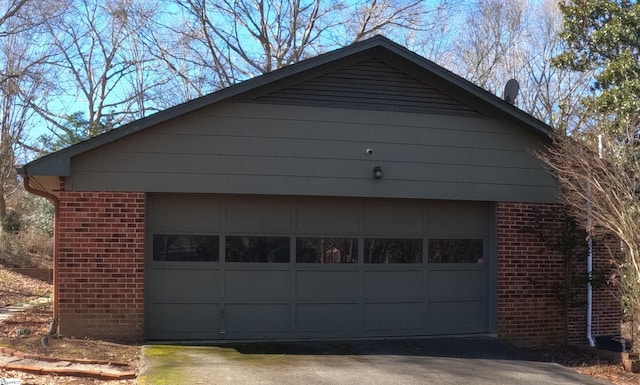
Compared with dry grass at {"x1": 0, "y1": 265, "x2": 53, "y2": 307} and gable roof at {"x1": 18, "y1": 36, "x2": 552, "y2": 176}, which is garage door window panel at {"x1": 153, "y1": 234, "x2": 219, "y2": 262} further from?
dry grass at {"x1": 0, "y1": 265, "x2": 53, "y2": 307}

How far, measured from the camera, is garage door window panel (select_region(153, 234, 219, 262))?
9062mm

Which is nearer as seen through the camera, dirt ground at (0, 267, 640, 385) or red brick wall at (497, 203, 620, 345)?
dirt ground at (0, 267, 640, 385)

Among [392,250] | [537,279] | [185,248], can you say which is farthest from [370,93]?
[537,279]

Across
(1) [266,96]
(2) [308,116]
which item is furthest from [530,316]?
(1) [266,96]

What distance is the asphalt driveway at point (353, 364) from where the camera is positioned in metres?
7.08

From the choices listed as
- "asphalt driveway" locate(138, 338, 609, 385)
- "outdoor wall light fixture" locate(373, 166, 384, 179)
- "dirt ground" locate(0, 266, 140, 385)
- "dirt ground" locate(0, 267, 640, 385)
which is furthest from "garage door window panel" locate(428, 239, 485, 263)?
"dirt ground" locate(0, 266, 140, 385)

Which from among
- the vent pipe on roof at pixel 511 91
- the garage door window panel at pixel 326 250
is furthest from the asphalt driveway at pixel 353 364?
the vent pipe on roof at pixel 511 91

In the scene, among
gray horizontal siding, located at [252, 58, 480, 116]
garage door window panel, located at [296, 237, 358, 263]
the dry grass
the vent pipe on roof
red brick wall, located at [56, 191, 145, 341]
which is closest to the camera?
red brick wall, located at [56, 191, 145, 341]

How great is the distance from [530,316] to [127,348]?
243 inches

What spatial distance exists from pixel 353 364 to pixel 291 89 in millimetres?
4014

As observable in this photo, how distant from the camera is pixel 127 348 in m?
8.32

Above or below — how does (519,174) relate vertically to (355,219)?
above

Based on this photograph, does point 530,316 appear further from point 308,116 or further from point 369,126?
point 308,116

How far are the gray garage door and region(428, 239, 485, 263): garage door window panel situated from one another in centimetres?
2
